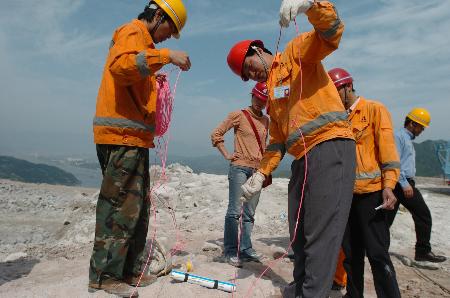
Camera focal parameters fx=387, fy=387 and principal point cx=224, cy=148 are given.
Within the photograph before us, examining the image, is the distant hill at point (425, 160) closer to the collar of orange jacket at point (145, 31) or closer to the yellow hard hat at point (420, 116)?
the yellow hard hat at point (420, 116)

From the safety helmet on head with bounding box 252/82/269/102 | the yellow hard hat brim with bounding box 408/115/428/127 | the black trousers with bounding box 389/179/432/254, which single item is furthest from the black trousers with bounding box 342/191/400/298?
the yellow hard hat brim with bounding box 408/115/428/127

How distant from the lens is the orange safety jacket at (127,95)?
3.00m

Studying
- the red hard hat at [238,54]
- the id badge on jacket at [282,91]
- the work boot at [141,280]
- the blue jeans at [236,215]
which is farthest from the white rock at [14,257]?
the id badge on jacket at [282,91]

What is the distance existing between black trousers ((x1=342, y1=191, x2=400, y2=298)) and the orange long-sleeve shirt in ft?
5.62

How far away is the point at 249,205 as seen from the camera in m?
4.80

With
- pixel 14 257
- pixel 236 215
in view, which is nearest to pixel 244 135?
pixel 236 215

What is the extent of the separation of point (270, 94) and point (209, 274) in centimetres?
208

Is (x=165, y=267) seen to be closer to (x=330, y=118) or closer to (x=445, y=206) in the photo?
(x=330, y=118)

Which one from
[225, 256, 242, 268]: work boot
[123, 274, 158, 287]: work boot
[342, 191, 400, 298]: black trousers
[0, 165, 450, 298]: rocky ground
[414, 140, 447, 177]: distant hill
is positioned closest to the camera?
[342, 191, 400, 298]: black trousers

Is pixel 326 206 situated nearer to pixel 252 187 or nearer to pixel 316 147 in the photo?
pixel 316 147

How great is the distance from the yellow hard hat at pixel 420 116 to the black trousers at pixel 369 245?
122 inches

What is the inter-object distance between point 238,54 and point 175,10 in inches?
26.1

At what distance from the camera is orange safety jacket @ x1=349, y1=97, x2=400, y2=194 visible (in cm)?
334

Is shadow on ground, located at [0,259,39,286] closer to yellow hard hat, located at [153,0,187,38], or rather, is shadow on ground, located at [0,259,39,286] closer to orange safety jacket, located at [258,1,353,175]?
yellow hard hat, located at [153,0,187,38]
